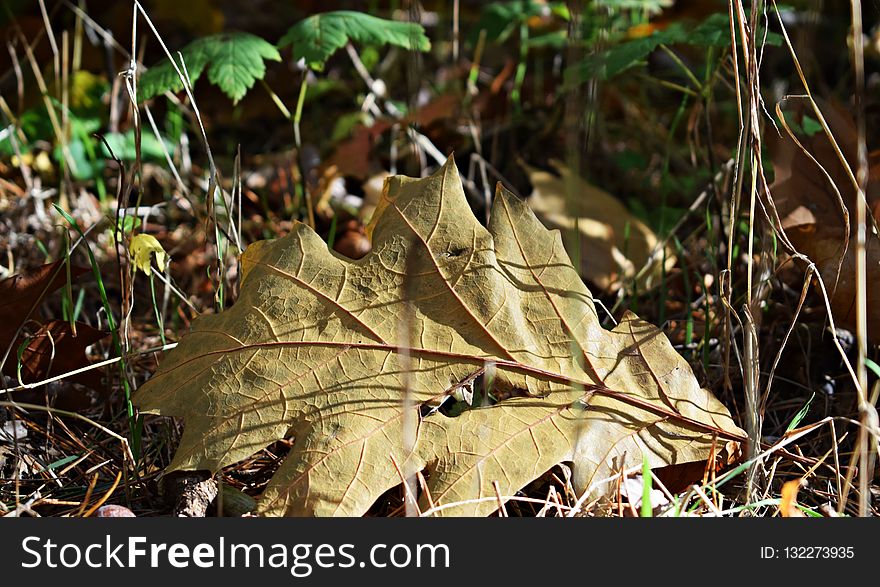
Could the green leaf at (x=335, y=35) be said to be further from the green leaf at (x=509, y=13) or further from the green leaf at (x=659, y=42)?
the green leaf at (x=509, y=13)

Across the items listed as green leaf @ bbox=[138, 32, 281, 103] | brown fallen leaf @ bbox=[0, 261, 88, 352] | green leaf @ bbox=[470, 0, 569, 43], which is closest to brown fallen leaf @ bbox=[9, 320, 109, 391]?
brown fallen leaf @ bbox=[0, 261, 88, 352]

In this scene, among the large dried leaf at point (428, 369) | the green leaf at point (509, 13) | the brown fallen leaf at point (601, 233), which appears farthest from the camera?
the green leaf at point (509, 13)

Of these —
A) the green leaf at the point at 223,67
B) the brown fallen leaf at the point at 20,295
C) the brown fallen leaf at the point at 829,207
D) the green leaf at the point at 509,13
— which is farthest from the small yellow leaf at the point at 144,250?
the green leaf at the point at 509,13

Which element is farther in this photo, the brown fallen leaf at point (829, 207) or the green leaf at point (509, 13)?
the green leaf at point (509, 13)

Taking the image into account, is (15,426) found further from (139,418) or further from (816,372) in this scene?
(816,372)

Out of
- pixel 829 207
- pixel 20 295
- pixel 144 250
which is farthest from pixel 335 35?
pixel 829 207

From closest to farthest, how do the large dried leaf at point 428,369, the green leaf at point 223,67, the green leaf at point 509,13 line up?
the large dried leaf at point 428,369 < the green leaf at point 223,67 < the green leaf at point 509,13

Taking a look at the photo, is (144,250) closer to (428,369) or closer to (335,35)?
(428,369)
